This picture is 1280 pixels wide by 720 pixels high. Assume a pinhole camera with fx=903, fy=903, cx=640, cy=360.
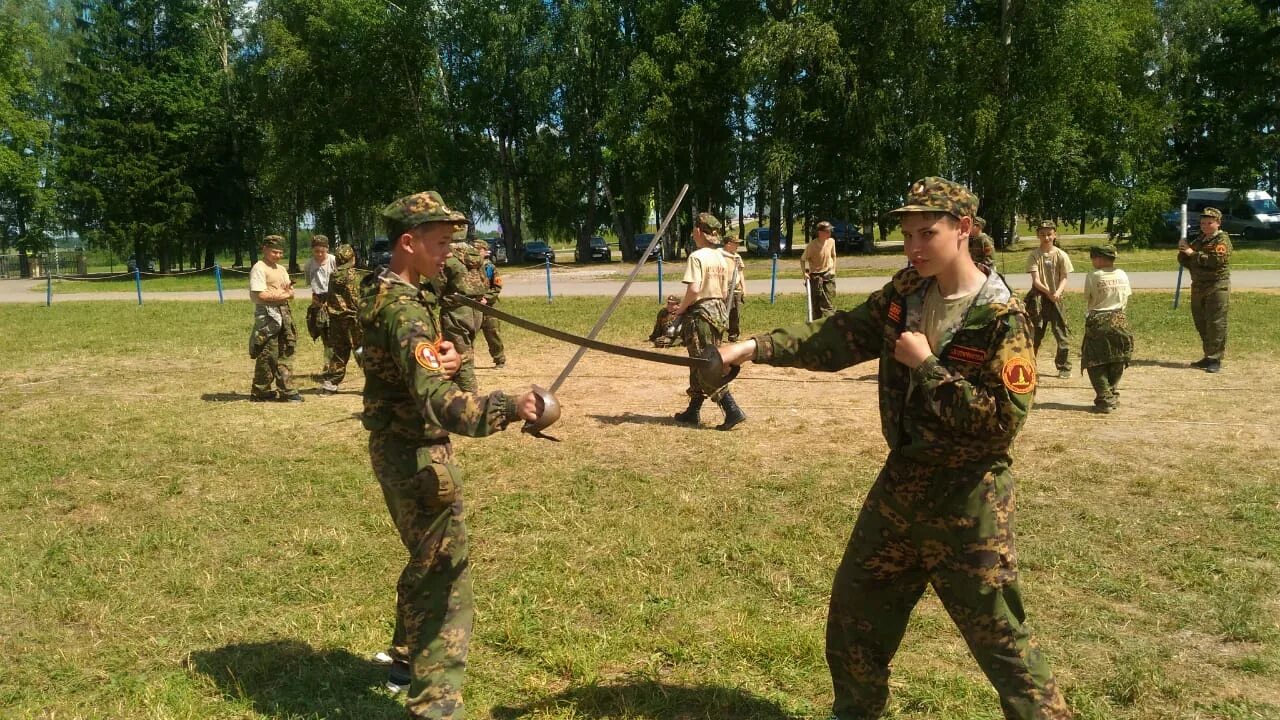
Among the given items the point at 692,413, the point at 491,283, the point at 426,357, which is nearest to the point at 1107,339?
the point at 692,413

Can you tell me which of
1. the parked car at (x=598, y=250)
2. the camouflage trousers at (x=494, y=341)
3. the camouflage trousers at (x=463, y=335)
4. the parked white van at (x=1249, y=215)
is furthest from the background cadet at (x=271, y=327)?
the parked white van at (x=1249, y=215)

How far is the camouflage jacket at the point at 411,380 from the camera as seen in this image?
3186mm

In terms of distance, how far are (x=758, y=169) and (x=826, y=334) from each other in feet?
108

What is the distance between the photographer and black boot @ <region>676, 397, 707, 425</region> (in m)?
9.10

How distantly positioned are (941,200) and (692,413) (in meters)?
6.29

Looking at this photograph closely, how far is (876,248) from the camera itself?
3988 cm

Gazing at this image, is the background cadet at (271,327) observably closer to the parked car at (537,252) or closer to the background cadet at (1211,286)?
the background cadet at (1211,286)

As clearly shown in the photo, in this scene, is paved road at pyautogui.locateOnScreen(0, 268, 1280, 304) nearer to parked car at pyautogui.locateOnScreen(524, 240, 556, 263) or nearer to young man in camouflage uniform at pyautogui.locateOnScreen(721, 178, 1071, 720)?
parked car at pyautogui.locateOnScreen(524, 240, 556, 263)

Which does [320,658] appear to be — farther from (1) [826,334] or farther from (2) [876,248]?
(2) [876,248]

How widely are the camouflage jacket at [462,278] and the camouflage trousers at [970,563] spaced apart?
21.8ft

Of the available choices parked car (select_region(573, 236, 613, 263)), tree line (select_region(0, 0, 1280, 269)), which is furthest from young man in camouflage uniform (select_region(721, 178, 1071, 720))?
parked car (select_region(573, 236, 613, 263))

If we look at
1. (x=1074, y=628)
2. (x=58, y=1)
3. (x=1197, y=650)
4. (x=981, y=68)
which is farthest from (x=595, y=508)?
(x=58, y=1)

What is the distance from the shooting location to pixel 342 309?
11.0m

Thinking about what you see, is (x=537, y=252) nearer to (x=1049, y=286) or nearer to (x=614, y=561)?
(x=1049, y=286)
